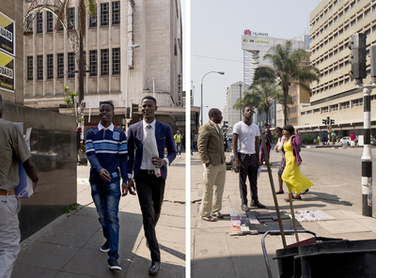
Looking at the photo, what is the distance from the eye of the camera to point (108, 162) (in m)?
2.55

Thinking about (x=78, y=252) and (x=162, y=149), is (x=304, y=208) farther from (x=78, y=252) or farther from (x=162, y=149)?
(x=78, y=252)

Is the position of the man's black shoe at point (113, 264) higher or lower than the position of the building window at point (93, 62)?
lower

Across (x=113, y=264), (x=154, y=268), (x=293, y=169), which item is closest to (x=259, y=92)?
(x=293, y=169)

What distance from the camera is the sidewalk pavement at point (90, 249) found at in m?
2.29

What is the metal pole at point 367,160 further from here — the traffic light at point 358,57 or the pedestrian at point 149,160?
the pedestrian at point 149,160

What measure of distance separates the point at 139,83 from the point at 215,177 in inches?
57.6

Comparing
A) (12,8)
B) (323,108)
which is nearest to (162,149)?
(12,8)

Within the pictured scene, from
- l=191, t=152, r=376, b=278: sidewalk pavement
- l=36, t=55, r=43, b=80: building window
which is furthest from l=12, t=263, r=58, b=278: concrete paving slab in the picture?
l=36, t=55, r=43, b=80: building window

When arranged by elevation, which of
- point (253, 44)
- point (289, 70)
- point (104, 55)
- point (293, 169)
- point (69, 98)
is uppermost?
point (253, 44)

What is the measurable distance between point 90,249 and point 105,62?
1.81 m

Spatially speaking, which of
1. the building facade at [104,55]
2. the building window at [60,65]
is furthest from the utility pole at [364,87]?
the building window at [60,65]

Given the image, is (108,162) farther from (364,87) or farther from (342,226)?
(364,87)

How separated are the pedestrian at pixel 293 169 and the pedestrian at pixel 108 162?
4.72ft

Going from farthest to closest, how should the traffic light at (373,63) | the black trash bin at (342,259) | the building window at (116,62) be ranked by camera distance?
the building window at (116,62) < the traffic light at (373,63) < the black trash bin at (342,259)
